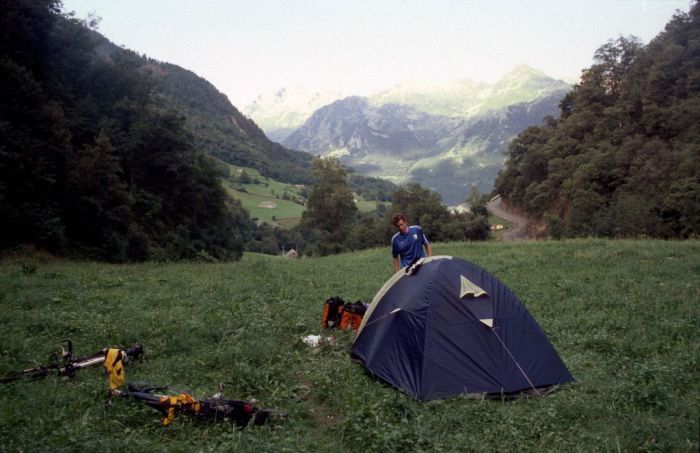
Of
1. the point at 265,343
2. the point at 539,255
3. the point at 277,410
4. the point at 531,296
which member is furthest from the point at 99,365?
the point at 539,255

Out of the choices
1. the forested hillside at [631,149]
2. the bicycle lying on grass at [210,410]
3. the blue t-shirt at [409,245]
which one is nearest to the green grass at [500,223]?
the forested hillside at [631,149]

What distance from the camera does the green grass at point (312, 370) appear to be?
16.3 feet

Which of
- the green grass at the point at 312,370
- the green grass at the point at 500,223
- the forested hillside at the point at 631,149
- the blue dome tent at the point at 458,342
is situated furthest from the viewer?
the green grass at the point at 500,223

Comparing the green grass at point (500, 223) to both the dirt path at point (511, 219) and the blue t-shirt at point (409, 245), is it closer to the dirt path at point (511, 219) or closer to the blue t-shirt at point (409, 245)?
the dirt path at point (511, 219)

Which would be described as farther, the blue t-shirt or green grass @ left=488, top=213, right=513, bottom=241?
green grass @ left=488, top=213, right=513, bottom=241

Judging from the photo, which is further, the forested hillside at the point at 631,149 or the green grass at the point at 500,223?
the green grass at the point at 500,223

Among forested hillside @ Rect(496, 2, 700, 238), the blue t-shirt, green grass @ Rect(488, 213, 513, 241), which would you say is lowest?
green grass @ Rect(488, 213, 513, 241)

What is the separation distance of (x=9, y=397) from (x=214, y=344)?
3482mm

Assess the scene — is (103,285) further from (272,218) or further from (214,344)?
(272,218)

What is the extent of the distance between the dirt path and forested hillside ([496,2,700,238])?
2462 mm

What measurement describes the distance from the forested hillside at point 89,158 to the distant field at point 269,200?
58498mm

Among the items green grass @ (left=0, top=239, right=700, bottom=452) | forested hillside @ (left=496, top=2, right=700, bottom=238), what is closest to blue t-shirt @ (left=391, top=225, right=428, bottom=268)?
green grass @ (left=0, top=239, right=700, bottom=452)

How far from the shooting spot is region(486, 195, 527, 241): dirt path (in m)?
56.0

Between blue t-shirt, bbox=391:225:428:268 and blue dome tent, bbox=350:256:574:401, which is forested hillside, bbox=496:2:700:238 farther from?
blue dome tent, bbox=350:256:574:401
